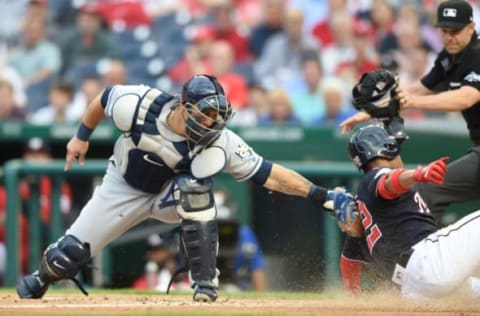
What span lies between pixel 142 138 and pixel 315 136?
15.2ft

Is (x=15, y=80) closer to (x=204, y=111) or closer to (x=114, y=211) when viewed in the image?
(x=114, y=211)

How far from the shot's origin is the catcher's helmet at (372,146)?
7.01 meters

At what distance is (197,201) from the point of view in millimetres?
6879

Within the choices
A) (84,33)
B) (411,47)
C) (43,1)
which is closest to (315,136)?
(411,47)

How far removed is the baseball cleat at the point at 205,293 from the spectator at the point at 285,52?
6456 millimetres

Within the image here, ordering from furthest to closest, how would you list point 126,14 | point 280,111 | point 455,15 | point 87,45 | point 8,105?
point 126,14 → point 87,45 → point 8,105 → point 280,111 → point 455,15

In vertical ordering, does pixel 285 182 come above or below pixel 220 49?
below

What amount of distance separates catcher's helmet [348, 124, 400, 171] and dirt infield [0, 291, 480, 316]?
84 centimetres

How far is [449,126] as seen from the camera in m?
11.7

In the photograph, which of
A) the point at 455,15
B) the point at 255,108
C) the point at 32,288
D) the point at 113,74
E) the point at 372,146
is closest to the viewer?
the point at 372,146

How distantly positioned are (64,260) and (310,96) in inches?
232

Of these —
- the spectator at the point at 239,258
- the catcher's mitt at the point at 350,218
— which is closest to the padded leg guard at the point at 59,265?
the catcher's mitt at the point at 350,218

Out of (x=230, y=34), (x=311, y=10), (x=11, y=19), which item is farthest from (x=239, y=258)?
(x=11, y=19)

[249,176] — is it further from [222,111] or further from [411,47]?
[411,47]
